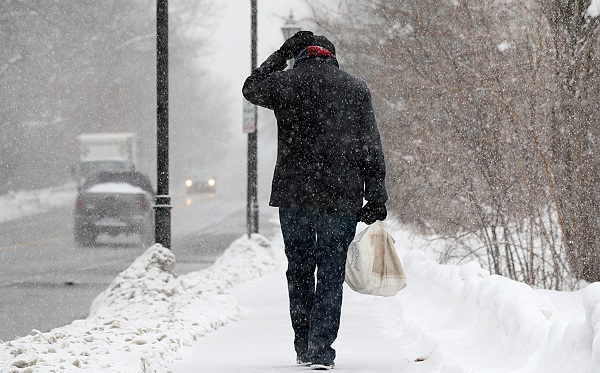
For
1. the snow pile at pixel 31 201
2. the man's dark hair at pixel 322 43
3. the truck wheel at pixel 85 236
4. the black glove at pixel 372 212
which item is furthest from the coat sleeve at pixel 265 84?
the snow pile at pixel 31 201

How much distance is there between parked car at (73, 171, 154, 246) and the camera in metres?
21.6

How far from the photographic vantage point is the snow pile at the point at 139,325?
5.55 meters

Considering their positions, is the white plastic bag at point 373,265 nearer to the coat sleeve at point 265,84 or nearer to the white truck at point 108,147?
the coat sleeve at point 265,84

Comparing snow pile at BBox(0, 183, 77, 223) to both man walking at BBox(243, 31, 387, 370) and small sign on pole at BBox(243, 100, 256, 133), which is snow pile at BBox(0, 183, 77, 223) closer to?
small sign on pole at BBox(243, 100, 256, 133)

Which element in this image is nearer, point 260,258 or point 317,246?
point 317,246

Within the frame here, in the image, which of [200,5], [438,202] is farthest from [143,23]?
[438,202]

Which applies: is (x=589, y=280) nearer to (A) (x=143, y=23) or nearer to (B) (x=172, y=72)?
(A) (x=143, y=23)

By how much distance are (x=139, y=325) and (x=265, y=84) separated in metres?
2.74

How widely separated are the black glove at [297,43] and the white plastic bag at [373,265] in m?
1.13

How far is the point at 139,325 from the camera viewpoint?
24.9 feet

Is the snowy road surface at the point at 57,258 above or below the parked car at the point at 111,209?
below

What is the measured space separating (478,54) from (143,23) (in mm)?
46772

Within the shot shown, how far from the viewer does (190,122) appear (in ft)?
281

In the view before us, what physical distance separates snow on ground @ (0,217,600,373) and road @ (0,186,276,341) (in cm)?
163
